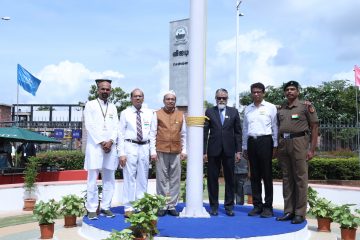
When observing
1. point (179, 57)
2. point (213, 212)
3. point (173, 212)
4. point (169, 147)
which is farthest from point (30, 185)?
point (179, 57)

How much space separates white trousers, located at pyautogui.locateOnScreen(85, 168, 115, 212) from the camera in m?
6.26

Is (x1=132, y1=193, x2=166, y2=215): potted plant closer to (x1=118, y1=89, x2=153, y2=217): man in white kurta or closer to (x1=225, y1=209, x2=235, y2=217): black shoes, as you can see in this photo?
(x1=118, y1=89, x2=153, y2=217): man in white kurta

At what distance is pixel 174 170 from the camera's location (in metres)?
6.58

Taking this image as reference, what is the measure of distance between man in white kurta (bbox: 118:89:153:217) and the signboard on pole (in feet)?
34.0

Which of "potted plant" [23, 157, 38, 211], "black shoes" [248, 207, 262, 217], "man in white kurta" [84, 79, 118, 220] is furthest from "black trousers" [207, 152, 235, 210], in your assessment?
"potted plant" [23, 157, 38, 211]

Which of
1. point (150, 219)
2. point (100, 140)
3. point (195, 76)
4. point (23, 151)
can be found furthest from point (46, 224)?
point (23, 151)

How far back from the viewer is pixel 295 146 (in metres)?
6.12

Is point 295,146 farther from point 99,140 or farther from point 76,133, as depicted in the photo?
point 76,133

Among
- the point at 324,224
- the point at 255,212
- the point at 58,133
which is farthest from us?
the point at 58,133

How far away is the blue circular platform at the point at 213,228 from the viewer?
5.08 metres

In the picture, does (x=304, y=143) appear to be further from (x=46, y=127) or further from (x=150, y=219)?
(x=46, y=127)

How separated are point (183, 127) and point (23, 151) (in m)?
10.8

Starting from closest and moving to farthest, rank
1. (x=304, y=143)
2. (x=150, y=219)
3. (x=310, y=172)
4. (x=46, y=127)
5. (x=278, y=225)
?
(x=150, y=219) < (x=278, y=225) < (x=304, y=143) < (x=310, y=172) < (x=46, y=127)

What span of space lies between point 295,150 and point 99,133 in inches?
103
